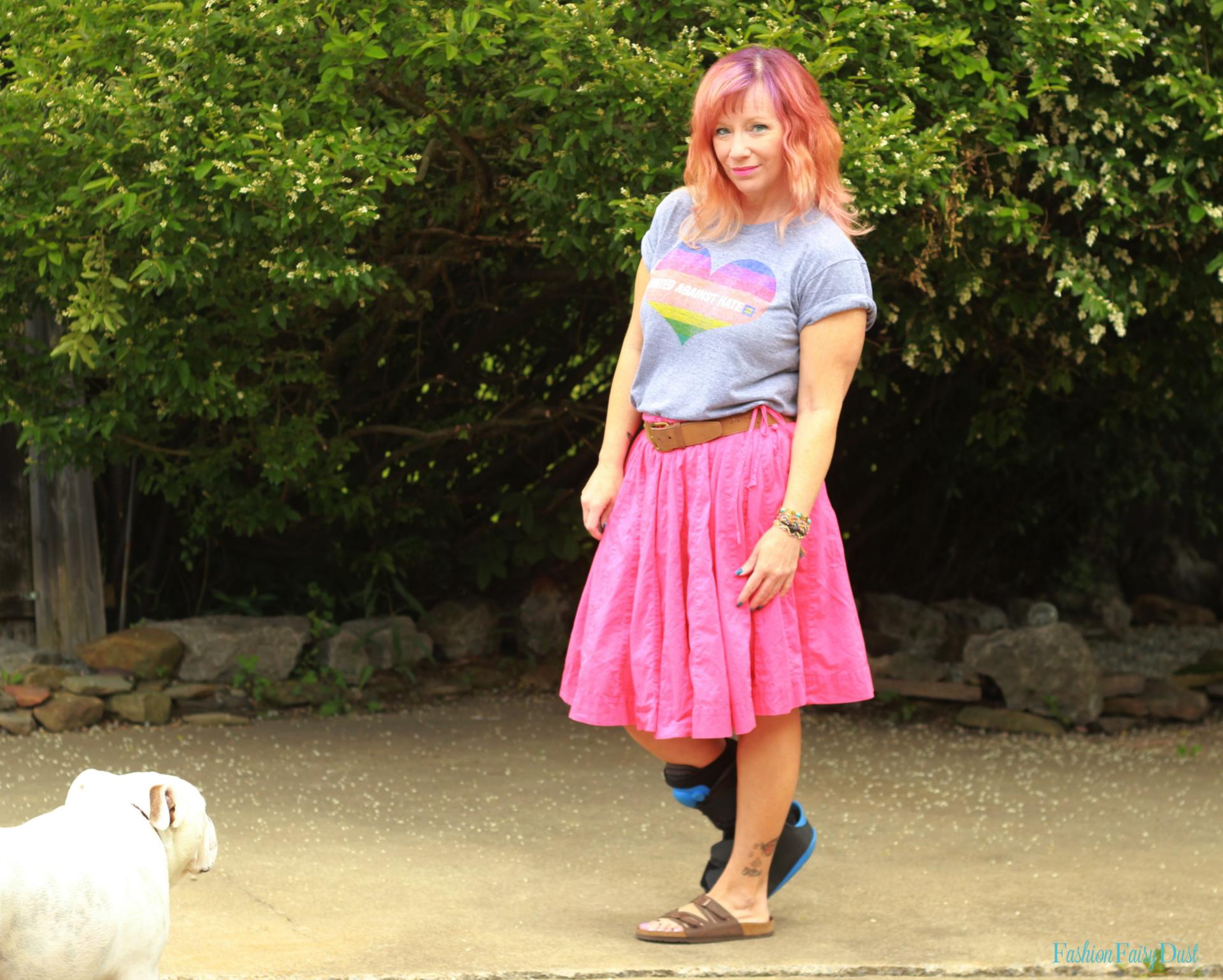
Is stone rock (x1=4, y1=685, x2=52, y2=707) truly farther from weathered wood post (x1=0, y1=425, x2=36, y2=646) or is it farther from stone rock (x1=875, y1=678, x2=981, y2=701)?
stone rock (x1=875, y1=678, x2=981, y2=701)

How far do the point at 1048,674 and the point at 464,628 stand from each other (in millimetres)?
2538

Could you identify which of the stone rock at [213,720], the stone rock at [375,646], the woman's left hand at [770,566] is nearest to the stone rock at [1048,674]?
the stone rock at [375,646]

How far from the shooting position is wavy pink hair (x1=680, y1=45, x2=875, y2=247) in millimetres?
3111

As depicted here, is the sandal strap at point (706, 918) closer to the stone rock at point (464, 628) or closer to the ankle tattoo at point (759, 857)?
the ankle tattoo at point (759, 857)

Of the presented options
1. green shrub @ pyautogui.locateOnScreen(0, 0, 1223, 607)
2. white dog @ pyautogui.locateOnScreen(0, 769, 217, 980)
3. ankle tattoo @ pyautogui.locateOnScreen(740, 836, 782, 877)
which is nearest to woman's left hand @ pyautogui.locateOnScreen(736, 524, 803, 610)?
ankle tattoo @ pyautogui.locateOnScreen(740, 836, 782, 877)

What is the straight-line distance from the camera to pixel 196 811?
2.61 m

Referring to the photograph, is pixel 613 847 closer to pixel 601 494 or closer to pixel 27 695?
pixel 601 494

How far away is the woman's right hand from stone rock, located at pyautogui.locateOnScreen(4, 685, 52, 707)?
3.14 meters

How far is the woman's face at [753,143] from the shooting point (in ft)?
10.2

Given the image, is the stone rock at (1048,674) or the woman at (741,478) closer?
the woman at (741,478)

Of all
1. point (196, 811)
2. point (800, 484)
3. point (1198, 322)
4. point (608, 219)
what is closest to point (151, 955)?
point (196, 811)

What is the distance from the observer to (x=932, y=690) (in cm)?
632

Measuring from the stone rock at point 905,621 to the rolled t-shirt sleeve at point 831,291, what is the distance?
14.9ft
